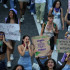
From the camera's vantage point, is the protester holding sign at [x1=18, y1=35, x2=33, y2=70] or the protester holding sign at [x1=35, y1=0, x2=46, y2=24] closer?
the protester holding sign at [x1=18, y1=35, x2=33, y2=70]

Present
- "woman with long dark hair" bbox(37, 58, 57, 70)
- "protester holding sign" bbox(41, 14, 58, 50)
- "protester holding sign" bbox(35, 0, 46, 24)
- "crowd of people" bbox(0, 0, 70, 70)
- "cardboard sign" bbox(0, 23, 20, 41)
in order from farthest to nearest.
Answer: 1. "protester holding sign" bbox(35, 0, 46, 24)
2. "protester holding sign" bbox(41, 14, 58, 50)
3. "cardboard sign" bbox(0, 23, 20, 41)
4. "crowd of people" bbox(0, 0, 70, 70)
5. "woman with long dark hair" bbox(37, 58, 57, 70)

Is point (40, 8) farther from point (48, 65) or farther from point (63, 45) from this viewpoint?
point (48, 65)

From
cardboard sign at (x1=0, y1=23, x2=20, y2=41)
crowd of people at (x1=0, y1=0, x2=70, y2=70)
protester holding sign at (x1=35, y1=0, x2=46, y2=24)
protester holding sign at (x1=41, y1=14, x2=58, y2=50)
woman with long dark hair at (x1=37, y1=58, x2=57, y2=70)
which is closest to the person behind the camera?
woman with long dark hair at (x1=37, y1=58, x2=57, y2=70)

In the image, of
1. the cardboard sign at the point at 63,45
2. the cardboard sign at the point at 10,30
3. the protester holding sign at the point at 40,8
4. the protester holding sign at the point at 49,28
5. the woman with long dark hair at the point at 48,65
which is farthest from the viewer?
the protester holding sign at the point at 40,8

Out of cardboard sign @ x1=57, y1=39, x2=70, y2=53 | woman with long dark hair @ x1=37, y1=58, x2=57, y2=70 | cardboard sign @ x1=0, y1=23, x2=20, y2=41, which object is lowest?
woman with long dark hair @ x1=37, y1=58, x2=57, y2=70

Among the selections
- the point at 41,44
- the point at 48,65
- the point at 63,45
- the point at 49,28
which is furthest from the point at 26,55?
the point at 49,28

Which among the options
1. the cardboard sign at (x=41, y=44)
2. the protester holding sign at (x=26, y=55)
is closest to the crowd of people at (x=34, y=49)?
the protester holding sign at (x=26, y=55)

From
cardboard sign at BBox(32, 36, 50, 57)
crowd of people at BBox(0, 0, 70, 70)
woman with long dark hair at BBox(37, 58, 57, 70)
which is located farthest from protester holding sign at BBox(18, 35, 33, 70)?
woman with long dark hair at BBox(37, 58, 57, 70)

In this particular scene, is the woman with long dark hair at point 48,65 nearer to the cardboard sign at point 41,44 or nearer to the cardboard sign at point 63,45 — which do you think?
the cardboard sign at point 41,44

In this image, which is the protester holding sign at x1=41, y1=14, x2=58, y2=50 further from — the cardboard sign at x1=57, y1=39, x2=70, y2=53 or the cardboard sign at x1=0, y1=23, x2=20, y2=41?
the cardboard sign at x1=57, y1=39, x2=70, y2=53

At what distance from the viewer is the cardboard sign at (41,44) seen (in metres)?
6.88

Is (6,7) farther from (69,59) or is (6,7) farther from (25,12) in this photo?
(69,59)

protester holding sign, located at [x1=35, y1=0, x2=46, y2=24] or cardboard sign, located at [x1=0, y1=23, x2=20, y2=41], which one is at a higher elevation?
protester holding sign, located at [x1=35, y1=0, x2=46, y2=24]

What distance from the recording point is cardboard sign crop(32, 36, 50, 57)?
688cm
